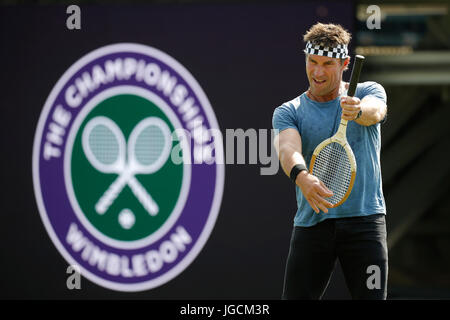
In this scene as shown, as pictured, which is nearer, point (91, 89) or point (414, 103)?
point (91, 89)

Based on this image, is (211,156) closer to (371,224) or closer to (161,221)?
(161,221)

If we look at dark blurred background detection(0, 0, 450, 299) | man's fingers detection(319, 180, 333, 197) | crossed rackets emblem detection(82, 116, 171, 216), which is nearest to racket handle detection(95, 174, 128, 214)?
crossed rackets emblem detection(82, 116, 171, 216)

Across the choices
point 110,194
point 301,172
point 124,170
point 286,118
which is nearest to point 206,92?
point 124,170

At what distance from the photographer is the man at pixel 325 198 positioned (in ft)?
13.7

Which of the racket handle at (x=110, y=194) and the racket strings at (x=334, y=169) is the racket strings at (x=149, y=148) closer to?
the racket handle at (x=110, y=194)

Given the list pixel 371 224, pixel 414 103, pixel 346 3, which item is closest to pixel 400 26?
pixel 414 103

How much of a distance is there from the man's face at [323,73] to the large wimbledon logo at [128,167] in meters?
1.85

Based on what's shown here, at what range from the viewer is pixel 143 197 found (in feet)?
20.4

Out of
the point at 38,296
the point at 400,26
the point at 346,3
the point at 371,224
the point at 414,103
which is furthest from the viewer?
the point at 400,26

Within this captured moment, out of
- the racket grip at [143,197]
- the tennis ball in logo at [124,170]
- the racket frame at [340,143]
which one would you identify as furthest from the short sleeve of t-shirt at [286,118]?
the racket grip at [143,197]

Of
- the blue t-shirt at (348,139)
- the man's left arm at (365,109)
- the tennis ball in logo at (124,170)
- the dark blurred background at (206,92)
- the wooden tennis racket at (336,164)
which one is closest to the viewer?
the man's left arm at (365,109)

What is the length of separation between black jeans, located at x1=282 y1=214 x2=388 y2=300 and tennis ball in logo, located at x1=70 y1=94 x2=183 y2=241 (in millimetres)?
2034

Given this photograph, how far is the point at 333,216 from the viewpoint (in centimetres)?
424
